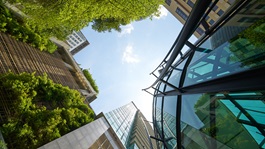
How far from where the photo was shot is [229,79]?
244 centimetres

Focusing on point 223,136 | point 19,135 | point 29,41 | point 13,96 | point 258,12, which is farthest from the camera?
point 29,41

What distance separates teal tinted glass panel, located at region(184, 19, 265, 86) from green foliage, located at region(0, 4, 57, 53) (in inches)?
731

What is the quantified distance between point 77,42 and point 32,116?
293 feet

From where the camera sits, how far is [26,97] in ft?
41.4

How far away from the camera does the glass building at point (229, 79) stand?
2.15 metres

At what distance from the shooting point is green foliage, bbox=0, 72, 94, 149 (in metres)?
10.1

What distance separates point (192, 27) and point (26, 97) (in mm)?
12583

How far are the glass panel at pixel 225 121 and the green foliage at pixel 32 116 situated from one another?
9411mm

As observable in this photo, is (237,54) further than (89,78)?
No

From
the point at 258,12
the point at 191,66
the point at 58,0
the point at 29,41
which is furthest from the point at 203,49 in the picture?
the point at 29,41

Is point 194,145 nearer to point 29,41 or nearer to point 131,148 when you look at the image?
point 29,41

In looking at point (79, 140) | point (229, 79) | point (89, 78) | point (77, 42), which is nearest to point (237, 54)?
point (229, 79)

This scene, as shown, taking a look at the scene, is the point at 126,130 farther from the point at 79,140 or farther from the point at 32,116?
the point at 32,116

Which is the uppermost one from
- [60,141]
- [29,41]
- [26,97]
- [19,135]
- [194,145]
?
[29,41]
